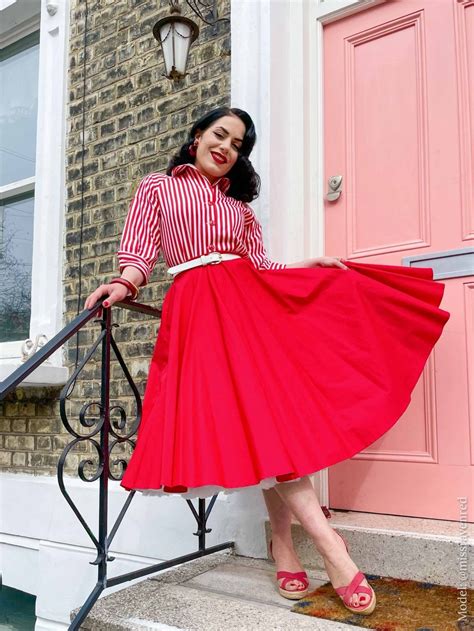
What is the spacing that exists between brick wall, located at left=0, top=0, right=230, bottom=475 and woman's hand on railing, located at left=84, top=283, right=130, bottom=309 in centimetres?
114

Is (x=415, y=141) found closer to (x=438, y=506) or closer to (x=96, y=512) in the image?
(x=438, y=506)

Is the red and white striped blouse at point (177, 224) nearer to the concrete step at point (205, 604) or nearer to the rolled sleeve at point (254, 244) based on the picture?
the rolled sleeve at point (254, 244)

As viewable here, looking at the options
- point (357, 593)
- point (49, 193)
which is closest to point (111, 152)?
point (49, 193)

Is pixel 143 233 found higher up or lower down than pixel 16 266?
lower down

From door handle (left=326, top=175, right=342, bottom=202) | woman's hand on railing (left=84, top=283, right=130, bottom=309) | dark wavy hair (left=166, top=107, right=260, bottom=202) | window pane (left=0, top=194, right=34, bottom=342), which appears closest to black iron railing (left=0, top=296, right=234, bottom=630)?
woman's hand on railing (left=84, top=283, right=130, bottom=309)

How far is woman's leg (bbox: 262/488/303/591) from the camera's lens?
2.07 metres

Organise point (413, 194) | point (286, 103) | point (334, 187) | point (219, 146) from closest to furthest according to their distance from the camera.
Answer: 1. point (219, 146)
2. point (413, 194)
3. point (334, 187)
4. point (286, 103)

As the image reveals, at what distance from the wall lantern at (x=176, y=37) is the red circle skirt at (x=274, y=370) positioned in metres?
1.47

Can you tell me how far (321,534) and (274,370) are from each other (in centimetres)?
50

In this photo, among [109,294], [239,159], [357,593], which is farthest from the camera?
[239,159]

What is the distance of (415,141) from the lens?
2707 millimetres

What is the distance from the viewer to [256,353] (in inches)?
77.1

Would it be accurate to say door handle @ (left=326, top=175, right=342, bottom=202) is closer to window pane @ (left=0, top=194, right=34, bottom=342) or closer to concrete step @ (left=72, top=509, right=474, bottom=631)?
concrete step @ (left=72, top=509, right=474, bottom=631)

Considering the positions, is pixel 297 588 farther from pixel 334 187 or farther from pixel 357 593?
pixel 334 187
